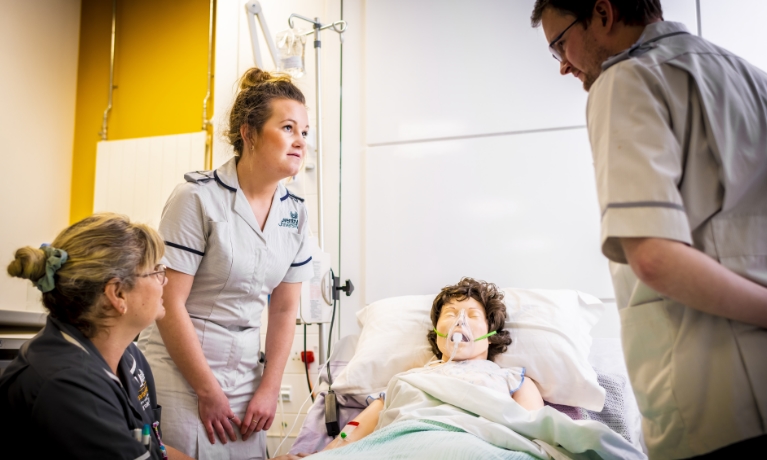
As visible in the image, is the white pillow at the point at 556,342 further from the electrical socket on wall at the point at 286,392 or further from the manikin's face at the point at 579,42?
the electrical socket on wall at the point at 286,392

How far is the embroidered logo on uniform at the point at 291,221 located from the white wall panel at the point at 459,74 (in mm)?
916

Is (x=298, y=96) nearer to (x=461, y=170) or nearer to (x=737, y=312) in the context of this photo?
(x=461, y=170)

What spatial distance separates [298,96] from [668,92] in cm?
131

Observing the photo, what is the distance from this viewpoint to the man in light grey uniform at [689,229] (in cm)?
87

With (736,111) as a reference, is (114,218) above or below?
below

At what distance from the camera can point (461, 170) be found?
268cm

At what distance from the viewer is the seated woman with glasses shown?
3.78ft

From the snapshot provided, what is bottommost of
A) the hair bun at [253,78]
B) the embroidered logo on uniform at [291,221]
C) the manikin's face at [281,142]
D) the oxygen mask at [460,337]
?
the oxygen mask at [460,337]

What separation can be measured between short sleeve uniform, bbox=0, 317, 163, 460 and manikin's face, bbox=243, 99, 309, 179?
30.4 inches

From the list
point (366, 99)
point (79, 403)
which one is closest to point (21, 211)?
point (366, 99)

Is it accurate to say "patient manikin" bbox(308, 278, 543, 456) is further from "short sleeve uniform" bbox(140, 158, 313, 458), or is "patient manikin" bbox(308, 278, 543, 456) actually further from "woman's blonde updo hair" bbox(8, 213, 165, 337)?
"woman's blonde updo hair" bbox(8, 213, 165, 337)

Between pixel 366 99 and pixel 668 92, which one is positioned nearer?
pixel 668 92

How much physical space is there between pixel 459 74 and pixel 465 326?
4.06ft

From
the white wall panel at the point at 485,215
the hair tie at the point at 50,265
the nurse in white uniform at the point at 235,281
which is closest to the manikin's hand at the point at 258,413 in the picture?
the nurse in white uniform at the point at 235,281
